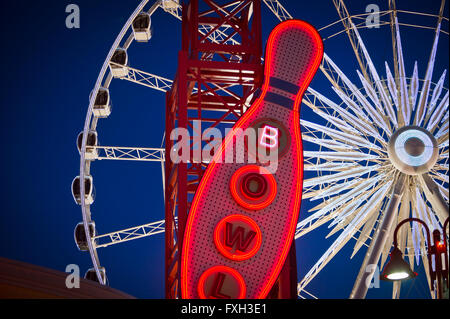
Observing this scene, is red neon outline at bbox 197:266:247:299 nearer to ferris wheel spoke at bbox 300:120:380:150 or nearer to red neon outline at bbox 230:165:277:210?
red neon outline at bbox 230:165:277:210

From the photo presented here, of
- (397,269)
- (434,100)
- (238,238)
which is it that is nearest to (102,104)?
(434,100)

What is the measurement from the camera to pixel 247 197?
10.6 m

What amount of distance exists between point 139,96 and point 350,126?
946 inches

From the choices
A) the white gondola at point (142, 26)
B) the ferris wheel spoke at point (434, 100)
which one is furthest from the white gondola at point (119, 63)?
the ferris wheel spoke at point (434, 100)

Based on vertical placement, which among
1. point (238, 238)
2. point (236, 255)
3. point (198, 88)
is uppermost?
point (198, 88)

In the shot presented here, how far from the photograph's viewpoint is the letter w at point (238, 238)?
10.4 m

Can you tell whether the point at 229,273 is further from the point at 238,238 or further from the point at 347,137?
the point at 347,137

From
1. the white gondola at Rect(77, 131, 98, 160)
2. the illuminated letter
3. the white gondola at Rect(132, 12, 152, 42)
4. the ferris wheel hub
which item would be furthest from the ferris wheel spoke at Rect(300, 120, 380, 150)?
the illuminated letter

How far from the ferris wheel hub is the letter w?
877 cm

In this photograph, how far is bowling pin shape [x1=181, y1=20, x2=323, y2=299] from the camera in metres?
10.2

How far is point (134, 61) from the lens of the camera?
40.1 metres

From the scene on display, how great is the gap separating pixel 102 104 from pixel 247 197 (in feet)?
33.3
